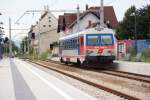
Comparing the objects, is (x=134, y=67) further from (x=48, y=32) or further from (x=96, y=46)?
(x=48, y=32)

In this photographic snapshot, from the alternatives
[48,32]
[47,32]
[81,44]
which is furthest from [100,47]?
[48,32]

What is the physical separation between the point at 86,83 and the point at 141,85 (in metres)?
2.94

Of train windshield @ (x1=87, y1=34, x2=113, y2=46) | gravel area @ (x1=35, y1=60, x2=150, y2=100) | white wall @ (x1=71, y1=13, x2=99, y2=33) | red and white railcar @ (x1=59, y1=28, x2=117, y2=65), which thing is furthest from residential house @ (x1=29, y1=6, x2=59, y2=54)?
gravel area @ (x1=35, y1=60, x2=150, y2=100)

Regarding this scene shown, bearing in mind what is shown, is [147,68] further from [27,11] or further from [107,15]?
[107,15]

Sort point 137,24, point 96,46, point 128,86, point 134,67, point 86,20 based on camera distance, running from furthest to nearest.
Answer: point 86,20
point 137,24
point 96,46
point 134,67
point 128,86

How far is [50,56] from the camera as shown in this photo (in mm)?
88500

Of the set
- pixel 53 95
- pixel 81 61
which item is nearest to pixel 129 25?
pixel 81 61

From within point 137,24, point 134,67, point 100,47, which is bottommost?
point 134,67

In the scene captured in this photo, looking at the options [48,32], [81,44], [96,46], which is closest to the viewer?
[96,46]

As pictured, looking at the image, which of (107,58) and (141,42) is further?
(141,42)

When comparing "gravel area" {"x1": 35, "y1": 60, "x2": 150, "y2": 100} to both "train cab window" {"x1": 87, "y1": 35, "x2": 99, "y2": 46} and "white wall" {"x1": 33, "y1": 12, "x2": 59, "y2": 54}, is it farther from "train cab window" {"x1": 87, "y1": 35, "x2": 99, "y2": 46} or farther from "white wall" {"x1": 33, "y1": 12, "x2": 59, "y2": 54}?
"white wall" {"x1": 33, "y1": 12, "x2": 59, "y2": 54}

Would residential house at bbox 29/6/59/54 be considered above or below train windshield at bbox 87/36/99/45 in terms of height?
above

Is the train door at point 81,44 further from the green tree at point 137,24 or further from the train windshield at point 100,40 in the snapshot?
the green tree at point 137,24

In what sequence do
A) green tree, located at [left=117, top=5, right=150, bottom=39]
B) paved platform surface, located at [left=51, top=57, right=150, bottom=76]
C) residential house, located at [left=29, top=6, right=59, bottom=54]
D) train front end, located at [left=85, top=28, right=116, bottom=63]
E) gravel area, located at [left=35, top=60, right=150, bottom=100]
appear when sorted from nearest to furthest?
gravel area, located at [left=35, top=60, right=150, bottom=100], paved platform surface, located at [left=51, top=57, right=150, bottom=76], train front end, located at [left=85, top=28, right=116, bottom=63], green tree, located at [left=117, top=5, right=150, bottom=39], residential house, located at [left=29, top=6, right=59, bottom=54]
